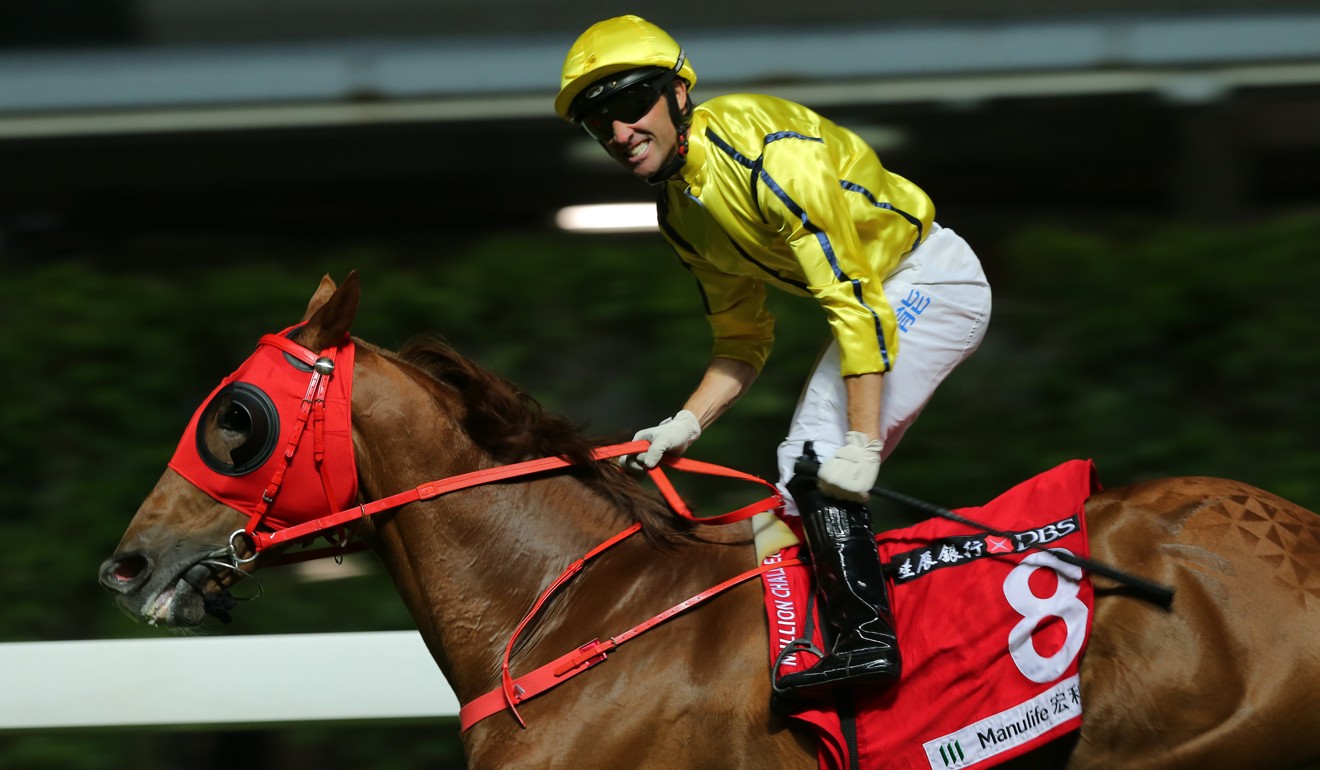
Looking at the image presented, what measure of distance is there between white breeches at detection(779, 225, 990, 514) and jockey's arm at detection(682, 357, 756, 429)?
14.8 inches

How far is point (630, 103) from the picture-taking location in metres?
2.71

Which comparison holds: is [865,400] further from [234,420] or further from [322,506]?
[234,420]

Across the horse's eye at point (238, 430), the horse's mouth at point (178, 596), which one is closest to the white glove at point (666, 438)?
the horse's eye at point (238, 430)

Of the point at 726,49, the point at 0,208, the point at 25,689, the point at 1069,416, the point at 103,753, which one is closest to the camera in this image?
the point at 25,689

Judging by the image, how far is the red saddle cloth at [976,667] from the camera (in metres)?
2.51

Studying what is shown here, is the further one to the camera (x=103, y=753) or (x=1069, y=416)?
(x=1069, y=416)

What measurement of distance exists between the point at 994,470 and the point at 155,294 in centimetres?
294

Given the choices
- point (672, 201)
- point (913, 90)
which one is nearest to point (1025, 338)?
point (672, 201)

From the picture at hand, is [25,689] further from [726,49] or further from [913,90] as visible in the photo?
[913,90]

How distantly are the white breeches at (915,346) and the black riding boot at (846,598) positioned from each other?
0.53 feet

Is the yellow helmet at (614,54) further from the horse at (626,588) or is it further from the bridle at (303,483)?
the bridle at (303,483)

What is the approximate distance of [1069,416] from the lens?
4.26m

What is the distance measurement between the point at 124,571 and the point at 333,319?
2.31 ft

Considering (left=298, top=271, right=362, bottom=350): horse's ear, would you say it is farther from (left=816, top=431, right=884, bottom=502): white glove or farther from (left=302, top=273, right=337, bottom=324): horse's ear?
(left=816, top=431, right=884, bottom=502): white glove
